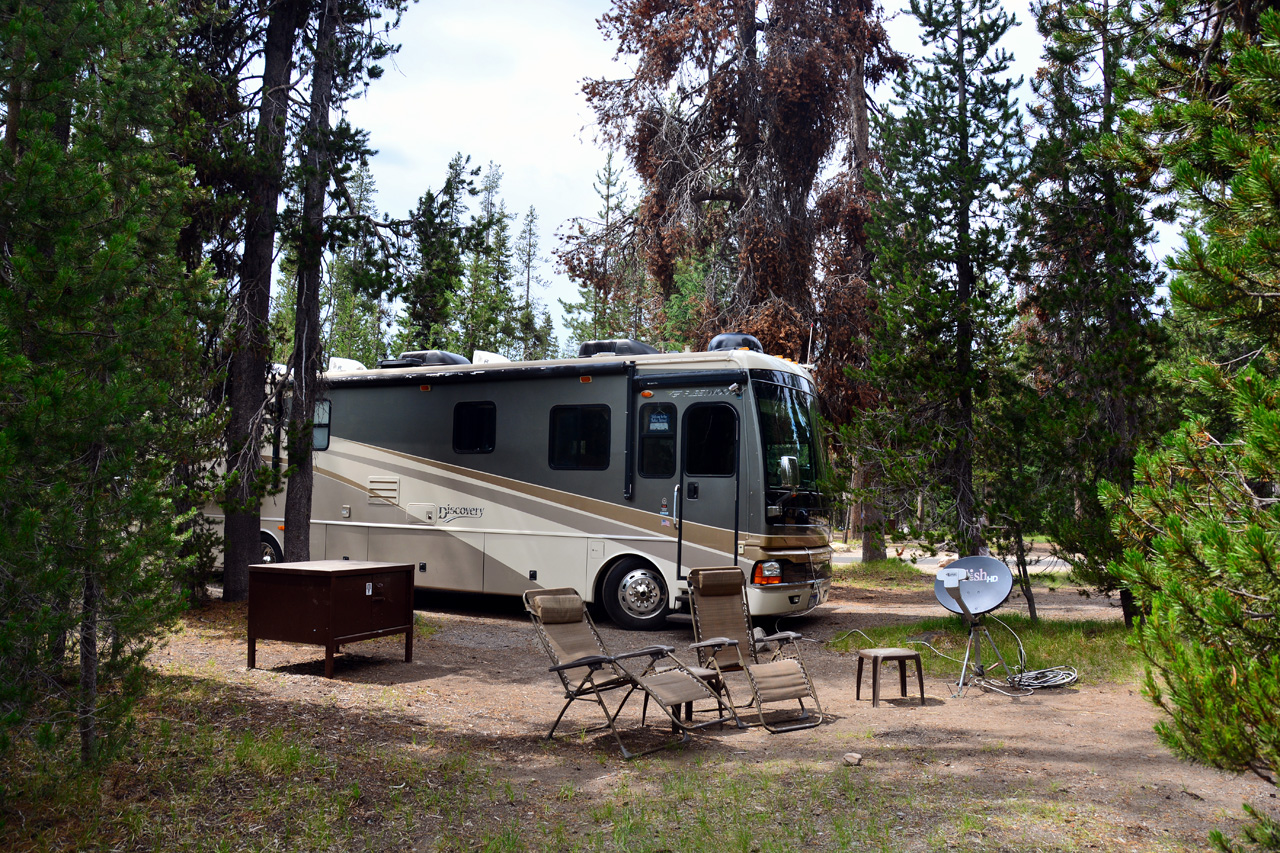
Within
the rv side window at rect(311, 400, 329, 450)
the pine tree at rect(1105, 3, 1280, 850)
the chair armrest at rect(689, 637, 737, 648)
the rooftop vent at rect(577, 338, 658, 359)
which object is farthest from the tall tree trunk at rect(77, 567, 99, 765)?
the rv side window at rect(311, 400, 329, 450)

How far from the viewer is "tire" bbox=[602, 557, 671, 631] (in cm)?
1030

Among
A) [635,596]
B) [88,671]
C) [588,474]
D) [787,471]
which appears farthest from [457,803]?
[588,474]

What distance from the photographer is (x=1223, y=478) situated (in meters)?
3.68

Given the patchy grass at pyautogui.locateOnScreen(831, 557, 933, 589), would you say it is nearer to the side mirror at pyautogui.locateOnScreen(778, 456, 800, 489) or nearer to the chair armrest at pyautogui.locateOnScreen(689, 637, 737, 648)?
the side mirror at pyautogui.locateOnScreen(778, 456, 800, 489)

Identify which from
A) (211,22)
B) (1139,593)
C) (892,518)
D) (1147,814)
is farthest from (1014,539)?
(211,22)

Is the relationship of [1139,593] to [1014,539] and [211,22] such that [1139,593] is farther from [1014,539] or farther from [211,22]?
[211,22]

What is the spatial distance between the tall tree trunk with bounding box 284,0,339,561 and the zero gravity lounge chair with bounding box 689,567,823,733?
5349 millimetres

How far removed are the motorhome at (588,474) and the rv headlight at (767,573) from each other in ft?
0.07

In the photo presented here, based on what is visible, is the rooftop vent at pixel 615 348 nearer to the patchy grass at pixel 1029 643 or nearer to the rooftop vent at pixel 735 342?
the rooftop vent at pixel 735 342

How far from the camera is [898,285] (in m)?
10.5

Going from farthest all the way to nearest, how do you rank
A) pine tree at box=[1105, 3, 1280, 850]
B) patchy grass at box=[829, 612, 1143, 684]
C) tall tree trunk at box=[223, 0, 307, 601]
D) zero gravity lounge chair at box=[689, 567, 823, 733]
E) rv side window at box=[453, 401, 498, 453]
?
rv side window at box=[453, 401, 498, 453]
tall tree trunk at box=[223, 0, 307, 601]
patchy grass at box=[829, 612, 1143, 684]
zero gravity lounge chair at box=[689, 567, 823, 733]
pine tree at box=[1105, 3, 1280, 850]

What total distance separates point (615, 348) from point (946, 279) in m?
3.94

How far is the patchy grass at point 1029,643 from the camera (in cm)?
824

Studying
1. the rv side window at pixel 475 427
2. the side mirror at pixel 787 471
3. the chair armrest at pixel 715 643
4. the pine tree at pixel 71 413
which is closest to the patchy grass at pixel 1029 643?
the side mirror at pixel 787 471
